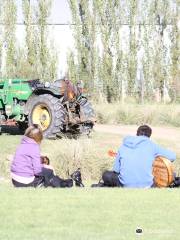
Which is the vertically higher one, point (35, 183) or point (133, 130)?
point (35, 183)

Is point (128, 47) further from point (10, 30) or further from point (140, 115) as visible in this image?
point (140, 115)

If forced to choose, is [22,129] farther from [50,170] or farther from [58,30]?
[58,30]

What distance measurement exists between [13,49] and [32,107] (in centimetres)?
1447

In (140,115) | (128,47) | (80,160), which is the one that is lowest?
(140,115)

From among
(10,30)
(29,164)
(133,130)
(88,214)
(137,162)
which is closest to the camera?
(88,214)

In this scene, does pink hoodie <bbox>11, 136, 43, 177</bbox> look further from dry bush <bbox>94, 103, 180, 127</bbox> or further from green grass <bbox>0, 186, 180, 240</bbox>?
dry bush <bbox>94, 103, 180, 127</bbox>

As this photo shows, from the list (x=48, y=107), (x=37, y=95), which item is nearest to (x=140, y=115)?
(x=37, y=95)

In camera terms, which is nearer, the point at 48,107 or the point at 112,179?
the point at 112,179

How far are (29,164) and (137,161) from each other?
141cm

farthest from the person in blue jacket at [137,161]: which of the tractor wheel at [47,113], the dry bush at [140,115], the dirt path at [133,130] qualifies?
the dry bush at [140,115]

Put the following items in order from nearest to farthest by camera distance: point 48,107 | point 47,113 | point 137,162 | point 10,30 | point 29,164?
point 137,162 → point 29,164 → point 48,107 → point 47,113 → point 10,30

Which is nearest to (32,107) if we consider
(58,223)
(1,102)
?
(1,102)

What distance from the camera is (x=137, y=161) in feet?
30.6

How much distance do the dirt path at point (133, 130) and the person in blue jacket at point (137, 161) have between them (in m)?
10.1
